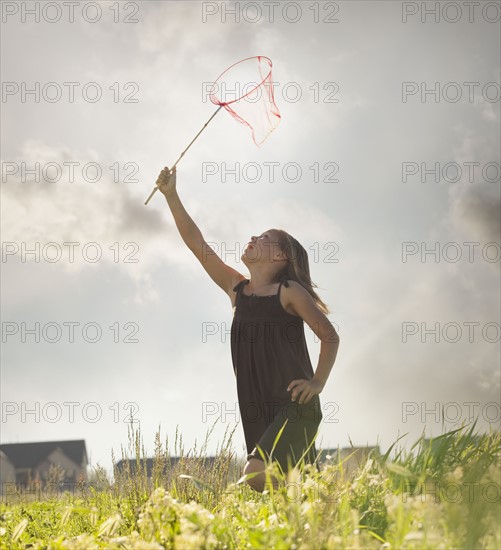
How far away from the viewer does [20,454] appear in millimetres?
57375

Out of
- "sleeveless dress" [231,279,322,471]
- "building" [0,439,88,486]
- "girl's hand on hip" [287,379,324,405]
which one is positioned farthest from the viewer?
"building" [0,439,88,486]

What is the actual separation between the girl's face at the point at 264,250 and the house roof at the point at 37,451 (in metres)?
54.7

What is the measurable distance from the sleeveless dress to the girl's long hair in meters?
0.22

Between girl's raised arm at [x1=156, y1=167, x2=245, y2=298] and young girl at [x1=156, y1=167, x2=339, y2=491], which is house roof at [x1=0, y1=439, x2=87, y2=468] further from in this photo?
young girl at [x1=156, y1=167, x2=339, y2=491]

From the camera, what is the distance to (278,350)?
5227 millimetres

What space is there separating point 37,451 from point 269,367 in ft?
189

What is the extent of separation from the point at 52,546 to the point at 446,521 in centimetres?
179

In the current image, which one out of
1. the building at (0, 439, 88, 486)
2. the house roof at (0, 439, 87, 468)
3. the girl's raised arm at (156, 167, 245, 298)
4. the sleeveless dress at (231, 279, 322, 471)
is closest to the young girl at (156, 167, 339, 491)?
the sleeveless dress at (231, 279, 322, 471)

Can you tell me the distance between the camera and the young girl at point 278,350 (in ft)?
16.2

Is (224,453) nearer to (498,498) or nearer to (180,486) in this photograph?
(180,486)

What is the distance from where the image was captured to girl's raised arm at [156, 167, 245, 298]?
19.7ft

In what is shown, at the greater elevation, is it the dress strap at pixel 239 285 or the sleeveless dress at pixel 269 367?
the dress strap at pixel 239 285

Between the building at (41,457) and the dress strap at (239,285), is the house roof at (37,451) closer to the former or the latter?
the building at (41,457)

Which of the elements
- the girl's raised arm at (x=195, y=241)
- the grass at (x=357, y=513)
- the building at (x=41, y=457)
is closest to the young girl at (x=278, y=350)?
the girl's raised arm at (x=195, y=241)
